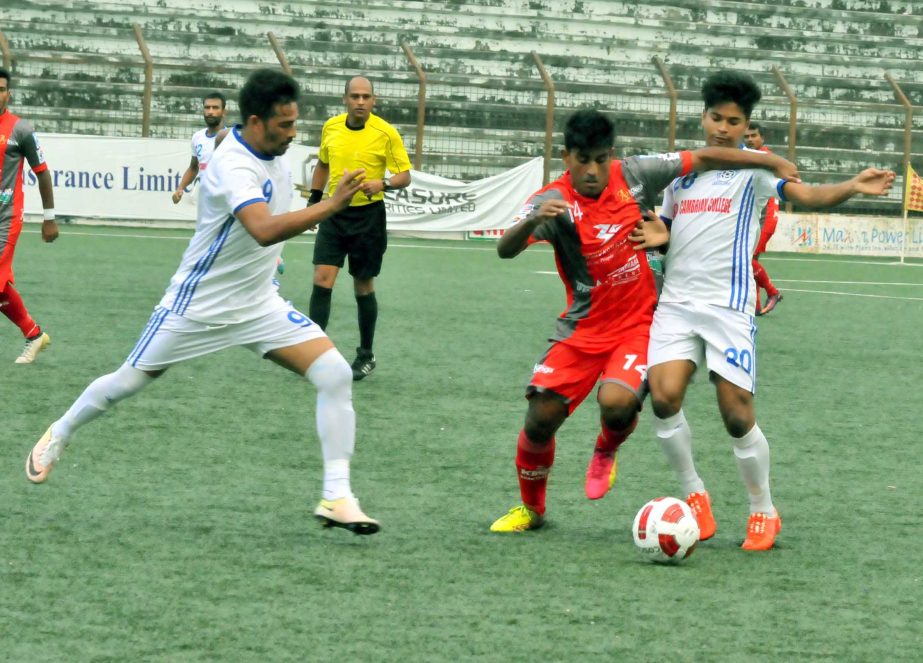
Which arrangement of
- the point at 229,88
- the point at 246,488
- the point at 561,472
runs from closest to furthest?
the point at 246,488
the point at 561,472
the point at 229,88

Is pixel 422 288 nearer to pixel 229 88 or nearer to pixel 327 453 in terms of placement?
pixel 327 453

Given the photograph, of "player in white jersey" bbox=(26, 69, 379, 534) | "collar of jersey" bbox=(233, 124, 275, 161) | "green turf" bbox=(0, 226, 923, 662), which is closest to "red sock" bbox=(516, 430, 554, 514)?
"green turf" bbox=(0, 226, 923, 662)

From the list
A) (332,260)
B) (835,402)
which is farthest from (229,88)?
(835,402)

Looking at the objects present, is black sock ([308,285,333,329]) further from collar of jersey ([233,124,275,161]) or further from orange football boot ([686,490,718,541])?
orange football boot ([686,490,718,541])

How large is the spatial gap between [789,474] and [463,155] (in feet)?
69.7

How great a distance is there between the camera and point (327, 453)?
5.55m

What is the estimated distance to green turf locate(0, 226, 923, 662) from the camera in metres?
4.25

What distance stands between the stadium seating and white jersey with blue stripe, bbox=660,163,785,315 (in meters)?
21.4

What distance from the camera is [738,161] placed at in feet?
18.5

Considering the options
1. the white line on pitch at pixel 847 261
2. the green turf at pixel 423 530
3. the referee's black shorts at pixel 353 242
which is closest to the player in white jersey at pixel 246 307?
the green turf at pixel 423 530

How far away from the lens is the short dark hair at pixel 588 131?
18.1 feet

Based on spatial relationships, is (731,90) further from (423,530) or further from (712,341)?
(423,530)

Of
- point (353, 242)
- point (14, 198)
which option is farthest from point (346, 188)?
point (14, 198)

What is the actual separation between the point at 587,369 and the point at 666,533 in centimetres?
88
